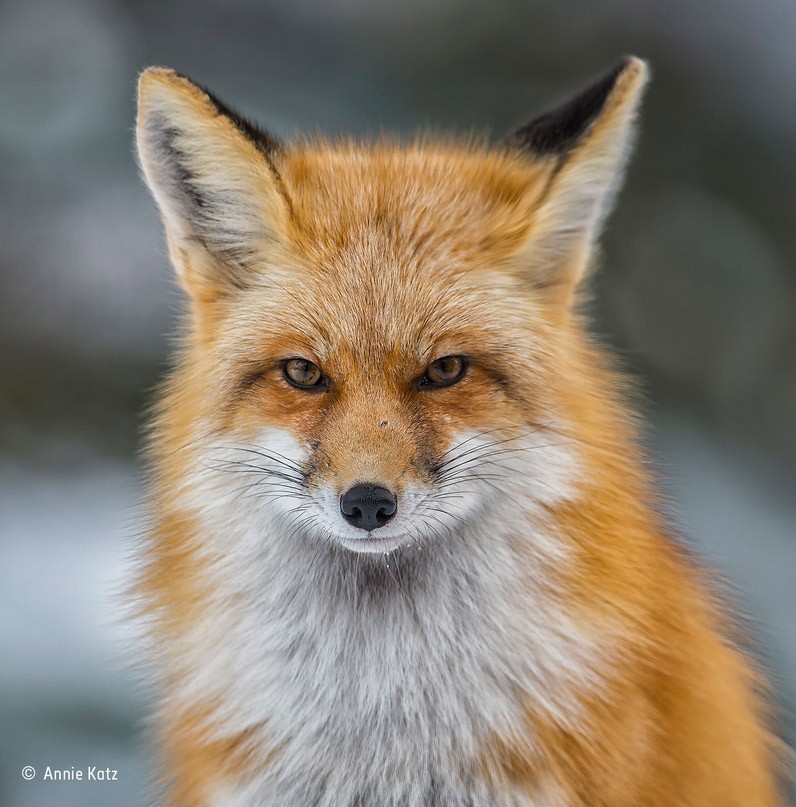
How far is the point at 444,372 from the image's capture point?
1.46m

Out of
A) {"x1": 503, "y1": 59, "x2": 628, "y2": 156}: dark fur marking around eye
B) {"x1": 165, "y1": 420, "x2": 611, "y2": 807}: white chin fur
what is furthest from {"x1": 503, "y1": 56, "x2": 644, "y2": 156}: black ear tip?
{"x1": 165, "y1": 420, "x2": 611, "y2": 807}: white chin fur

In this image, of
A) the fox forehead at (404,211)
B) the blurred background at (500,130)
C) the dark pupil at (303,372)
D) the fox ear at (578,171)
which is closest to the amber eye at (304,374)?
the dark pupil at (303,372)

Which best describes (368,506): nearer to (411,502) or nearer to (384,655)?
(411,502)

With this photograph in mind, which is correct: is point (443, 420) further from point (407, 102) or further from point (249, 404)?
point (407, 102)

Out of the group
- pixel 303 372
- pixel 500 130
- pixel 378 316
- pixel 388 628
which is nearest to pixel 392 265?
pixel 378 316

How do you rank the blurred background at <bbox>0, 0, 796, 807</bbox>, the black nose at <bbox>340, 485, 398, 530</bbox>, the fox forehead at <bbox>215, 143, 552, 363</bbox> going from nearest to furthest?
1. the black nose at <bbox>340, 485, 398, 530</bbox>
2. the fox forehead at <bbox>215, 143, 552, 363</bbox>
3. the blurred background at <bbox>0, 0, 796, 807</bbox>

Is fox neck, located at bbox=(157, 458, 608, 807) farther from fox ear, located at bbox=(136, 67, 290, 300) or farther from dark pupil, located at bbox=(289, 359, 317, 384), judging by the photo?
fox ear, located at bbox=(136, 67, 290, 300)

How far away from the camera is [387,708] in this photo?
1.48 metres

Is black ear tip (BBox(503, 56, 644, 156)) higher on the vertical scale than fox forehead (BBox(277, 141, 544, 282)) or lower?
higher

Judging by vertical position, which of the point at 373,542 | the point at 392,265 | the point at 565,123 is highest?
the point at 565,123

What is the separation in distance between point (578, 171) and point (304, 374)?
1.75 feet

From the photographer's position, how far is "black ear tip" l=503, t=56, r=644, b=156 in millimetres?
1461

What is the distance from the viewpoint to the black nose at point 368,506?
1334 mm

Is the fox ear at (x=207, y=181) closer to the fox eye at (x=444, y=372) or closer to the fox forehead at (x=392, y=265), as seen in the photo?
the fox forehead at (x=392, y=265)
